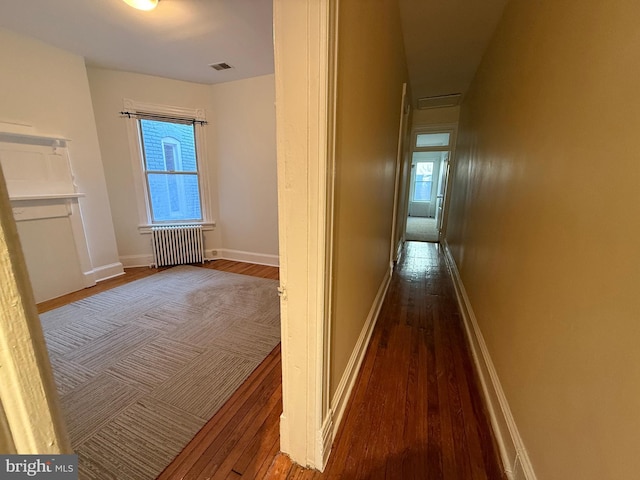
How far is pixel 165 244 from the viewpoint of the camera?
3746 mm

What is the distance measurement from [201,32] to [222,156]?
1.68m

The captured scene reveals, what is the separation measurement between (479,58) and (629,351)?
3336 mm

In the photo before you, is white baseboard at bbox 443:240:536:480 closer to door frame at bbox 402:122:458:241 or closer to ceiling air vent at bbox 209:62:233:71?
door frame at bbox 402:122:458:241

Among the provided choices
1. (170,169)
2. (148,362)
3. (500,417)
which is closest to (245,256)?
(170,169)

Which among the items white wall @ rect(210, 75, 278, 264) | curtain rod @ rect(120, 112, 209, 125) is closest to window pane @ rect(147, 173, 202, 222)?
white wall @ rect(210, 75, 278, 264)

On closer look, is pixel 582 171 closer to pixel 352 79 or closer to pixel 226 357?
pixel 352 79

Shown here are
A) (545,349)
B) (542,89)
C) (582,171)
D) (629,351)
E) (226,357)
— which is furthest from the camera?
(226,357)

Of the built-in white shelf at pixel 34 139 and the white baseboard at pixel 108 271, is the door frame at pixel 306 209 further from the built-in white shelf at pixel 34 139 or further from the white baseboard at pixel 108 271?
the white baseboard at pixel 108 271

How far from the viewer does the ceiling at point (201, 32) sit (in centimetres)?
204

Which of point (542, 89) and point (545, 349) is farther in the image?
point (542, 89)

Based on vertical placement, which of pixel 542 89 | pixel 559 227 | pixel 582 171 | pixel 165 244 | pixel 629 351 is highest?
pixel 542 89

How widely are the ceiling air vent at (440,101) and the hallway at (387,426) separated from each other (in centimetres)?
382

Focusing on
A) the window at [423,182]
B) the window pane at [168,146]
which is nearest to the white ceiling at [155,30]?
the window pane at [168,146]

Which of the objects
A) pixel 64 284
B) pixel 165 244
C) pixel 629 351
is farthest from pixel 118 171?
pixel 629 351
